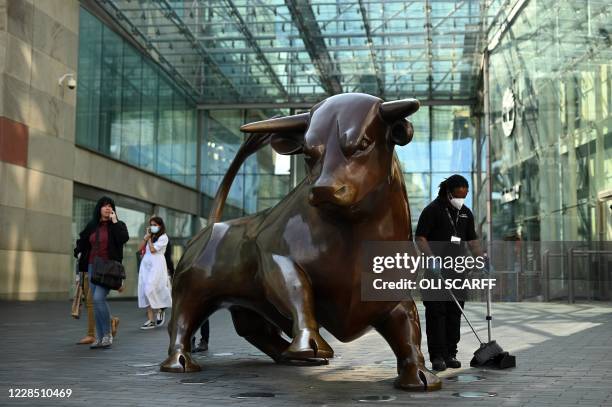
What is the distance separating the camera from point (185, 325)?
6035 millimetres

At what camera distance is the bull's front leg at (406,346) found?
5.18 meters

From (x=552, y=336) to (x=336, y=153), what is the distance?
6.73 m

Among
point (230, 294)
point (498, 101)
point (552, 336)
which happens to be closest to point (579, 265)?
point (552, 336)

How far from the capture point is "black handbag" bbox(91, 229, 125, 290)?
326 inches

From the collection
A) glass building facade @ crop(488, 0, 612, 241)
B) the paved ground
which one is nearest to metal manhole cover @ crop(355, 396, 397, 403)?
the paved ground

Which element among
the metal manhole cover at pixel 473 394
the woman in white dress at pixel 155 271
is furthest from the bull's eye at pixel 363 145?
the woman in white dress at pixel 155 271

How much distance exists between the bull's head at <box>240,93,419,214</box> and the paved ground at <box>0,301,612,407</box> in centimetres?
138

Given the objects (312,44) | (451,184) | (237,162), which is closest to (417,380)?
(451,184)

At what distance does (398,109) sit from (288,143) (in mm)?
801

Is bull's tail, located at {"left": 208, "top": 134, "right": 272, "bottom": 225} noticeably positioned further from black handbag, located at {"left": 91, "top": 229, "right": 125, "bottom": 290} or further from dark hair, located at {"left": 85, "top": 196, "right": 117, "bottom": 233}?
dark hair, located at {"left": 85, "top": 196, "right": 117, "bottom": 233}

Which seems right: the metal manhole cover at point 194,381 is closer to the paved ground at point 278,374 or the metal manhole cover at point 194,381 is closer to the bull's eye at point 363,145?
the paved ground at point 278,374

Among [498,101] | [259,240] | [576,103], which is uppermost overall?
[498,101]

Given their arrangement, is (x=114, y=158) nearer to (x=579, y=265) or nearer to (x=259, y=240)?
(x=579, y=265)

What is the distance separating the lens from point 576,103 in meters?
19.9
